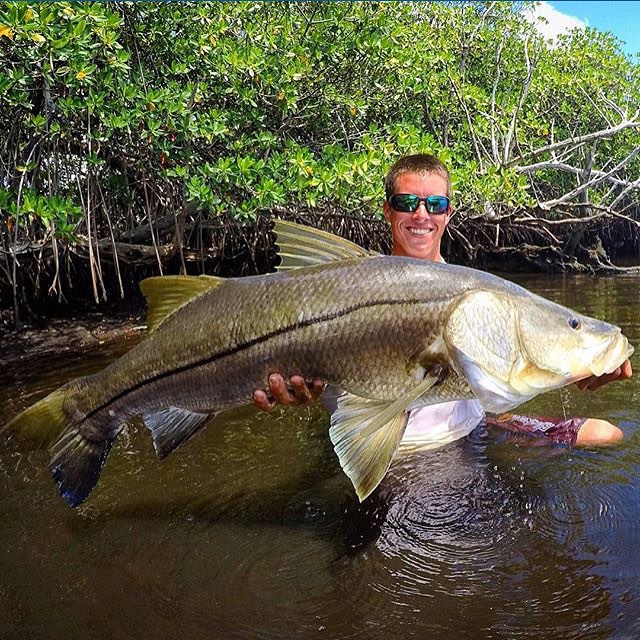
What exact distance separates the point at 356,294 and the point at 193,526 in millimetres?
1469

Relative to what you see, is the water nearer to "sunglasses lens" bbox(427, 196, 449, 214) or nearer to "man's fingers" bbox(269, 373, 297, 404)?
"man's fingers" bbox(269, 373, 297, 404)

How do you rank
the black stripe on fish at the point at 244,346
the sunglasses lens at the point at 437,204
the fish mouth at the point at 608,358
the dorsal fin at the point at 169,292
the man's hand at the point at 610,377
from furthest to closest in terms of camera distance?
the sunglasses lens at the point at 437,204, the dorsal fin at the point at 169,292, the man's hand at the point at 610,377, the black stripe on fish at the point at 244,346, the fish mouth at the point at 608,358

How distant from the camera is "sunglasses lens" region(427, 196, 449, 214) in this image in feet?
10.1

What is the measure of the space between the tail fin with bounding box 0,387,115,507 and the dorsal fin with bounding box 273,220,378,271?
1064 millimetres

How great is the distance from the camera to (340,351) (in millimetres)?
2088

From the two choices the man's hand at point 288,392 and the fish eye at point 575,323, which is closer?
the fish eye at point 575,323

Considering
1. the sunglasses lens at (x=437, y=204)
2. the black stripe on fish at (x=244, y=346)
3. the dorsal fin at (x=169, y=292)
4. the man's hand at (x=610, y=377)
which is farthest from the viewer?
the sunglasses lens at (x=437, y=204)

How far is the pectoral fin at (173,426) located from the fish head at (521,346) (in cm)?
101

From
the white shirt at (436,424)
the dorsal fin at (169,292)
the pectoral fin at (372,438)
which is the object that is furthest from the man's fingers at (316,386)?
the white shirt at (436,424)

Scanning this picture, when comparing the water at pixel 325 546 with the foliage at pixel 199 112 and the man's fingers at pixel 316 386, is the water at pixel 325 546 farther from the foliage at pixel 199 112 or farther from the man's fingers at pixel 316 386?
the foliage at pixel 199 112

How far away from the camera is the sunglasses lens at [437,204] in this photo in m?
3.08

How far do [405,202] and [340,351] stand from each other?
129 cm

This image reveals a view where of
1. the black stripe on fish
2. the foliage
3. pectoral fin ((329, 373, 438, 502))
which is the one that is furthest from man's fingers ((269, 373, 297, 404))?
the foliage

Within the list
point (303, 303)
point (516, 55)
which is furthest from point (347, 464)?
point (516, 55)
